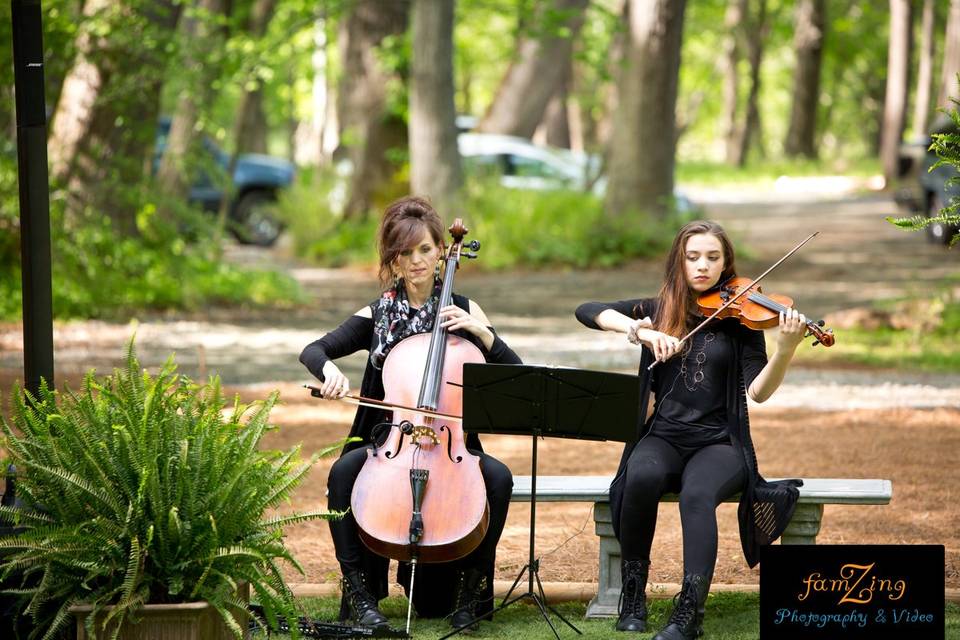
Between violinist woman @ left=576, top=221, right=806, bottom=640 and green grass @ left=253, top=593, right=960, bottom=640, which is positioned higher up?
violinist woman @ left=576, top=221, right=806, bottom=640

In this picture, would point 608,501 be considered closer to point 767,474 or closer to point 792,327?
point 792,327

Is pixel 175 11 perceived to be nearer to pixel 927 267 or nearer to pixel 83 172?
pixel 83 172

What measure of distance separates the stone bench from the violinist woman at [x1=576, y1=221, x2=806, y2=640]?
0.10 metres

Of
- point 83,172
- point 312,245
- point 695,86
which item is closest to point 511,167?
point 312,245

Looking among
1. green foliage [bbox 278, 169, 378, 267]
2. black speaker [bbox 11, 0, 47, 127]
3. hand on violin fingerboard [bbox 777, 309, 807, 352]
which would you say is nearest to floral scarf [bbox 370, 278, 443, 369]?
hand on violin fingerboard [bbox 777, 309, 807, 352]

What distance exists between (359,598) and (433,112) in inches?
474

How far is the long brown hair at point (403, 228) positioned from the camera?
184 inches

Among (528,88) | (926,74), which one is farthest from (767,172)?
(528,88)

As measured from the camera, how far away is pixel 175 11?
43.0 ft

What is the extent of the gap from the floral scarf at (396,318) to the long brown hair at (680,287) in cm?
78

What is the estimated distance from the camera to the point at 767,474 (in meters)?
6.83

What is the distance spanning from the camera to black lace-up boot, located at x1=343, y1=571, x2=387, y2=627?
14.4 feet

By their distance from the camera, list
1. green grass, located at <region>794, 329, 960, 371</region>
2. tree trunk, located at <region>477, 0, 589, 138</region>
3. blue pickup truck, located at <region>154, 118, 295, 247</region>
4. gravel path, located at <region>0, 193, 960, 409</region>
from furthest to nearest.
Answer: tree trunk, located at <region>477, 0, 589, 138</region> < blue pickup truck, located at <region>154, 118, 295, 247</region> < green grass, located at <region>794, 329, 960, 371</region> < gravel path, located at <region>0, 193, 960, 409</region>

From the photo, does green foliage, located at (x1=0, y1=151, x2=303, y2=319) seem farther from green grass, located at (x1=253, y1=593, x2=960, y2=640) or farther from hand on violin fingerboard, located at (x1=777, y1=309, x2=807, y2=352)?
hand on violin fingerboard, located at (x1=777, y1=309, x2=807, y2=352)
